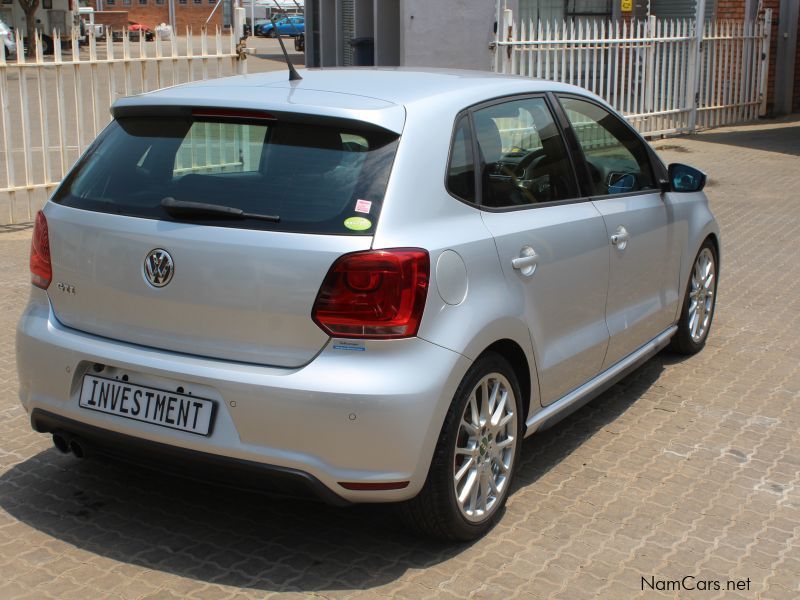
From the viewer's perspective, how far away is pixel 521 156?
15.4 feet

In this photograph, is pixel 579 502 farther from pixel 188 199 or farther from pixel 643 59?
pixel 643 59

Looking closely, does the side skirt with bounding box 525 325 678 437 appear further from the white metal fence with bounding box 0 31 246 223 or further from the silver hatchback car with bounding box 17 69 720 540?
the white metal fence with bounding box 0 31 246 223

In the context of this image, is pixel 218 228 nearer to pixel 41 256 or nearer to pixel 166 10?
pixel 41 256

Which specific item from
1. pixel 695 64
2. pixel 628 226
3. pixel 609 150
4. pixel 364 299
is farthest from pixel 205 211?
pixel 695 64

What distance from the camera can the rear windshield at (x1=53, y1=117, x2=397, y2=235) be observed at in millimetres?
3797

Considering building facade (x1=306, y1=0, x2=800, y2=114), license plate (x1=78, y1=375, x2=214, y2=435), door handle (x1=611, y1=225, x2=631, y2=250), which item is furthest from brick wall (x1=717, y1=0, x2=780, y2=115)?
license plate (x1=78, y1=375, x2=214, y2=435)

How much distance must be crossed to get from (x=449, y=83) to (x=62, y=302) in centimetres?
177

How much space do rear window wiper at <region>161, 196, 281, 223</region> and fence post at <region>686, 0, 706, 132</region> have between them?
15.6 meters

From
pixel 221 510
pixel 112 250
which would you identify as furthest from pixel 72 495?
pixel 112 250

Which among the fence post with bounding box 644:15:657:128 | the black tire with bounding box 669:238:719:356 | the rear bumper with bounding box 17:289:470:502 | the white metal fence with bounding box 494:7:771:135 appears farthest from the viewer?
the fence post with bounding box 644:15:657:128

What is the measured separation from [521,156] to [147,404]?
188 cm

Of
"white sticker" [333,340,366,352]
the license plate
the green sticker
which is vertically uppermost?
the green sticker

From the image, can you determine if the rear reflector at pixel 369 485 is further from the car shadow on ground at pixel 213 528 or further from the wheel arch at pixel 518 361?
the wheel arch at pixel 518 361

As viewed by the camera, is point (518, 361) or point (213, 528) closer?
point (213, 528)
